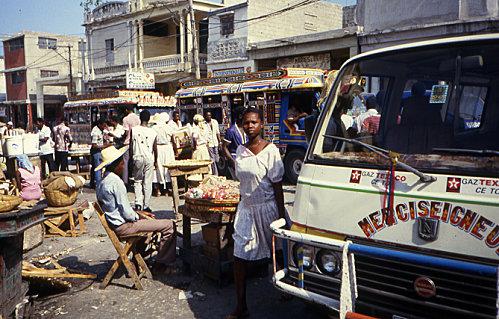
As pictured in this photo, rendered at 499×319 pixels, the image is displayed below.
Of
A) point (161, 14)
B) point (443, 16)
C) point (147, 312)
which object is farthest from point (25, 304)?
point (161, 14)

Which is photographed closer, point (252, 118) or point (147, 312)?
point (252, 118)

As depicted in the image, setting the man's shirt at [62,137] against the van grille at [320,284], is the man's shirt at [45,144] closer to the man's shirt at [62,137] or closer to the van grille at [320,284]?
the man's shirt at [62,137]

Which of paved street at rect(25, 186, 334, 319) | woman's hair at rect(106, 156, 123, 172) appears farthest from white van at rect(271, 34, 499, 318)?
woman's hair at rect(106, 156, 123, 172)

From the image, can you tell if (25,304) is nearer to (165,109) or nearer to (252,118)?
(252,118)

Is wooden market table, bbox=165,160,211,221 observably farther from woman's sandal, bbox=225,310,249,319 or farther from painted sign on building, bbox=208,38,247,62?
painted sign on building, bbox=208,38,247,62

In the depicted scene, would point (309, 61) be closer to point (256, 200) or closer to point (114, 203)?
point (114, 203)

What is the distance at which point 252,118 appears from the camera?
3.95 metres

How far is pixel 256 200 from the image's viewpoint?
3.93 meters

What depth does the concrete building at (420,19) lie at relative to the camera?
13.2 metres

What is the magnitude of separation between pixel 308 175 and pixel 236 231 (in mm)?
1103

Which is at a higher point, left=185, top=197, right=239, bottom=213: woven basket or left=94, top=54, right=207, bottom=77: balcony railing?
left=94, top=54, right=207, bottom=77: balcony railing

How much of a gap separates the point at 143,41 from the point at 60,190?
2234 cm

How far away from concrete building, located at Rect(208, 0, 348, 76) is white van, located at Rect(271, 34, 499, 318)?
16.1 meters

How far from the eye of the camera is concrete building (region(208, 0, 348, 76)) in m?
20.8
